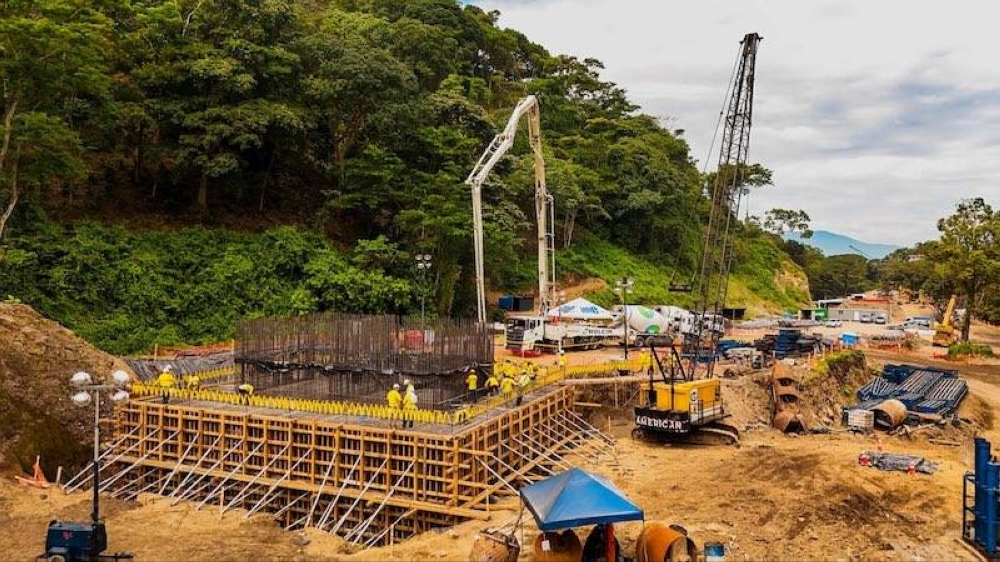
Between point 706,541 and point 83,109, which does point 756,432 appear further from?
point 83,109

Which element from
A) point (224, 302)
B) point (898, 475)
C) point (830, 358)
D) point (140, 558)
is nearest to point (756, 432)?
point (898, 475)

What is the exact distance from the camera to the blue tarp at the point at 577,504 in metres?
14.4

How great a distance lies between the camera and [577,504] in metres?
14.8

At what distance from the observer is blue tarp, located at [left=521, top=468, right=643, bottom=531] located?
1444 cm

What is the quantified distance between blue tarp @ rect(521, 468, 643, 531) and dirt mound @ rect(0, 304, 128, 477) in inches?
681

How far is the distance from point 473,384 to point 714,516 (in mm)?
9248

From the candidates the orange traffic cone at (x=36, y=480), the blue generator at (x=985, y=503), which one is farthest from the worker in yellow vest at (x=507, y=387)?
the orange traffic cone at (x=36, y=480)

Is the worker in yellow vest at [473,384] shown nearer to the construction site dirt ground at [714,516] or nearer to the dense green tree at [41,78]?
the construction site dirt ground at [714,516]

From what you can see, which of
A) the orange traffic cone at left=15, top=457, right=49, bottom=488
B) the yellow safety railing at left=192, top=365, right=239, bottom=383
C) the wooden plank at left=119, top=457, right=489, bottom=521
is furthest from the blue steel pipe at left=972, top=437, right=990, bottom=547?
the orange traffic cone at left=15, top=457, right=49, bottom=488

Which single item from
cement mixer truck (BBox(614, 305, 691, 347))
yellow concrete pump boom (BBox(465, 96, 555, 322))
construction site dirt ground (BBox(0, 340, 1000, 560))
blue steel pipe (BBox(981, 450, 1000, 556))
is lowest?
construction site dirt ground (BBox(0, 340, 1000, 560))

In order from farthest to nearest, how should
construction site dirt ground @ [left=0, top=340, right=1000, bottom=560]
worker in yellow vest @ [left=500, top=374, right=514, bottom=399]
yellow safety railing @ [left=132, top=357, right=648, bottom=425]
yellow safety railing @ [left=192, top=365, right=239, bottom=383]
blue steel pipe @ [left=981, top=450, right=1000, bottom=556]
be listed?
yellow safety railing @ [left=192, top=365, right=239, bottom=383], worker in yellow vest @ [left=500, top=374, right=514, bottom=399], yellow safety railing @ [left=132, top=357, right=648, bottom=425], construction site dirt ground @ [left=0, top=340, right=1000, bottom=560], blue steel pipe @ [left=981, top=450, right=1000, bottom=556]

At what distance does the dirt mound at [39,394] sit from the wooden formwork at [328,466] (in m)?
1.98

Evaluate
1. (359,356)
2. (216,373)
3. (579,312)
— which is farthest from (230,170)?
(579,312)

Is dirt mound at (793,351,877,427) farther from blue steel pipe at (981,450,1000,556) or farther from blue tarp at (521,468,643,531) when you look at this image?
blue tarp at (521,468,643,531)
